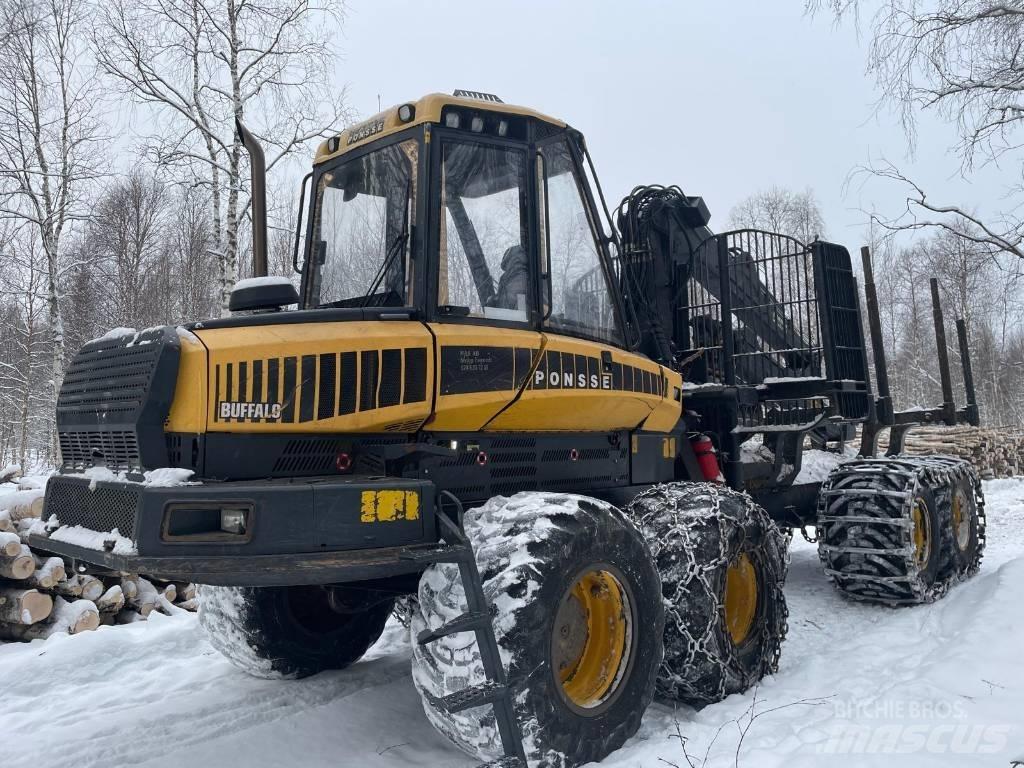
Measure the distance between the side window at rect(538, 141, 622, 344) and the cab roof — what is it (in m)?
0.27

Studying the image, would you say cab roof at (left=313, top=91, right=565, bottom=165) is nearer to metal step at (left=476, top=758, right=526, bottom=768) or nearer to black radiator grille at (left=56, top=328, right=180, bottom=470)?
black radiator grille at (left=56, top=328, right=180, bottom=470)

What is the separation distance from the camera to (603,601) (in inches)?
149

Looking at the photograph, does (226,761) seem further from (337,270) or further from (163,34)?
(163,34)

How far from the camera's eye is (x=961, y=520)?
7.22 m

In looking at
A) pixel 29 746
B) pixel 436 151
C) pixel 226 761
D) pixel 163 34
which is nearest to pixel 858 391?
pixel 436 151

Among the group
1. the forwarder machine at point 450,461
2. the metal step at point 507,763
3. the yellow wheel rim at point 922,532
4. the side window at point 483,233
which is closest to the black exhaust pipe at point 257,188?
the forwarder machine at point 450,461

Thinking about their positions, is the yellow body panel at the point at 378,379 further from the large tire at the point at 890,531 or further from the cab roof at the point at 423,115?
the large tire at the point at 890,531

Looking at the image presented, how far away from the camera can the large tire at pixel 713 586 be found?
4102mm

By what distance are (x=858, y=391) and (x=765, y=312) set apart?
3.40 ft

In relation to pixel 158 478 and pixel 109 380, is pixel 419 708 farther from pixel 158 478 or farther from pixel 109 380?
pixel 109 380

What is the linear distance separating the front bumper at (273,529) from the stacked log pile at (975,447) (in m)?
16.4

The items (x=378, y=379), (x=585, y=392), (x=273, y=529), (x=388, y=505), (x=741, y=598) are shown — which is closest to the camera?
(x=273, y=529)

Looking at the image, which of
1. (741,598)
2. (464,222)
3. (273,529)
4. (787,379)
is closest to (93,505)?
(273,529)

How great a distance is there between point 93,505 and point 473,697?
5.72ft
